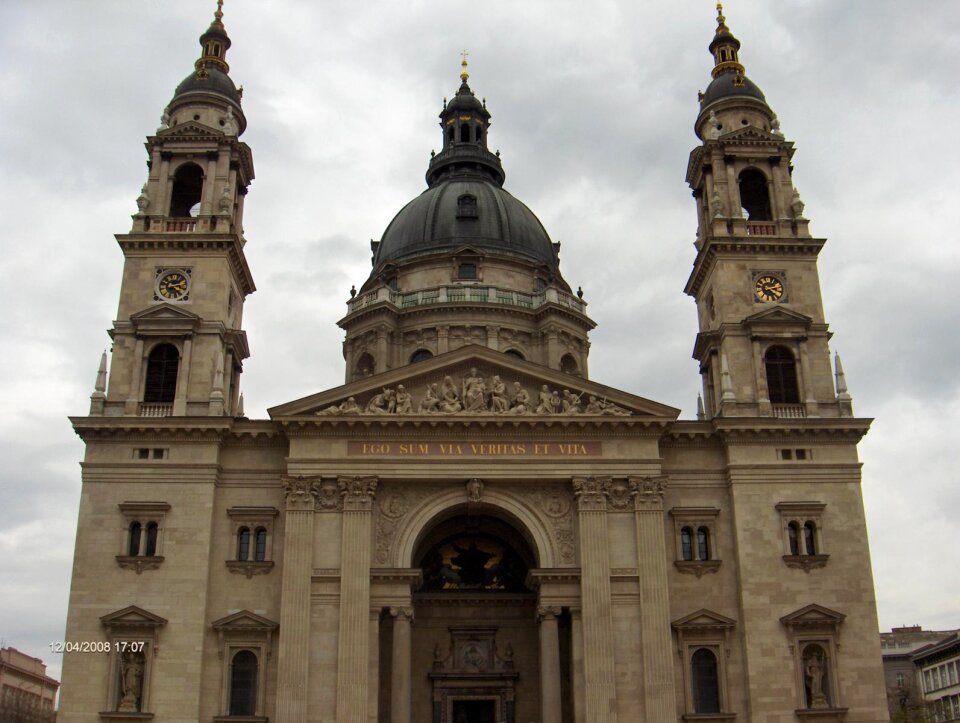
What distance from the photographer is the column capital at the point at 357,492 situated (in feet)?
122

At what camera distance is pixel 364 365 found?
176 ft

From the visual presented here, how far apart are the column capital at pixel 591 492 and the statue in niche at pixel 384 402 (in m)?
7.07

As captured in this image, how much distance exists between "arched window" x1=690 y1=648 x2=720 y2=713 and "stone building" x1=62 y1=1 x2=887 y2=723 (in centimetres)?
10

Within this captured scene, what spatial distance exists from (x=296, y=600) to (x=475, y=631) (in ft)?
26.7

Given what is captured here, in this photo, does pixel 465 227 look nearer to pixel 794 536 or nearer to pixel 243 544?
pixel 243 544

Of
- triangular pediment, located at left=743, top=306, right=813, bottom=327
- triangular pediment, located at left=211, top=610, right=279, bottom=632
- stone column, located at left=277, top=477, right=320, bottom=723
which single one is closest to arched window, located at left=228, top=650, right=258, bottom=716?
triangular pediment, located at left=211, top=610, right=279, bottom=632

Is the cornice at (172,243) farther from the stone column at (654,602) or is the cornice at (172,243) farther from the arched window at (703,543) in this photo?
the arched window at (703,543)

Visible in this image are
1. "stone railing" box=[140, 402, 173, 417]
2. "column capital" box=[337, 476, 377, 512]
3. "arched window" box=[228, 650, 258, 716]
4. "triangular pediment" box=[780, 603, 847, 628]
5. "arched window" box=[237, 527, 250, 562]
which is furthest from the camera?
"stone railing" box=[140, 402, 173, 417]

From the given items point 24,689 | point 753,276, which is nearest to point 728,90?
point 753,276

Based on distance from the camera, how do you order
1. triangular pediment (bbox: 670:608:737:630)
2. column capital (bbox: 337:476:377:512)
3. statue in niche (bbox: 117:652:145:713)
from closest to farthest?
statue in niche (bbox: 117:652:145:713) → triangular pediment (bbox: 670:608:737:630) → column capital (bbox: 337:476:377:512)

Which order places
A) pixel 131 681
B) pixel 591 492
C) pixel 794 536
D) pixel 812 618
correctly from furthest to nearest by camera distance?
pixel 794 536, pixel 591 492, pixel 812 618, pixel 131 681

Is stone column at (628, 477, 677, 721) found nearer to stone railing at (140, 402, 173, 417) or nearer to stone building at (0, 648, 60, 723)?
stone railing at (140, 402, 173, 417)

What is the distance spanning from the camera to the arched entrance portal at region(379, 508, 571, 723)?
39.5 metres

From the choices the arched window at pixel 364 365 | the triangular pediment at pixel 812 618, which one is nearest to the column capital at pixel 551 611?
the triangular pediment at pixel 812 618
